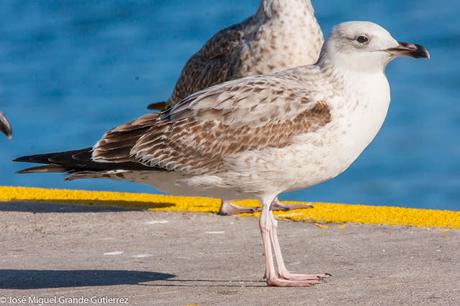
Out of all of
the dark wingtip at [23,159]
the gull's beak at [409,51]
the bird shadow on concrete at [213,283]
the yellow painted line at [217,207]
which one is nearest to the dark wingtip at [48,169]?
the dark wingtip at [23,159]

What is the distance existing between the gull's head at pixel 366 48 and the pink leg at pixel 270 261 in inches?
46.0

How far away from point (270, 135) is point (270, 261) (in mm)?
904

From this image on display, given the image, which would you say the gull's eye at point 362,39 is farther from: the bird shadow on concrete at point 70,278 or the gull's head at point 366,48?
the bird shadow on concrete at point 70,278

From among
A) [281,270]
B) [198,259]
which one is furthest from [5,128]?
[198,259]

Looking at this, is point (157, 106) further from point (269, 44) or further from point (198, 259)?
point (198, 259)

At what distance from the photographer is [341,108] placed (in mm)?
7340

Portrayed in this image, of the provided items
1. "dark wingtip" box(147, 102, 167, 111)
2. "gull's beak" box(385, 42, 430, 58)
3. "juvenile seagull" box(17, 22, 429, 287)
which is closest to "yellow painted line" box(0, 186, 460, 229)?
"dark wingtip" box(147, 102, 167, 111)

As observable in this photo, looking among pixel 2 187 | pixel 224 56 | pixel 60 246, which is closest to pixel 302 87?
pixel 60 246

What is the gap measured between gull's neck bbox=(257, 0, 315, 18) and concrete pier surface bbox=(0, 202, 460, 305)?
2090mm

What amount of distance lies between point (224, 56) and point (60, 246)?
3.08 meters

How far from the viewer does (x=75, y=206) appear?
1149 centimetres

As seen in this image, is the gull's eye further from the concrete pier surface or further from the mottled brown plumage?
the mottled brown plumage

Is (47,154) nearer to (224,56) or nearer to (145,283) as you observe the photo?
(145,283)

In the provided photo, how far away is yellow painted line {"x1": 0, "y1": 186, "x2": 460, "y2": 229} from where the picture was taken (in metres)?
10.3
